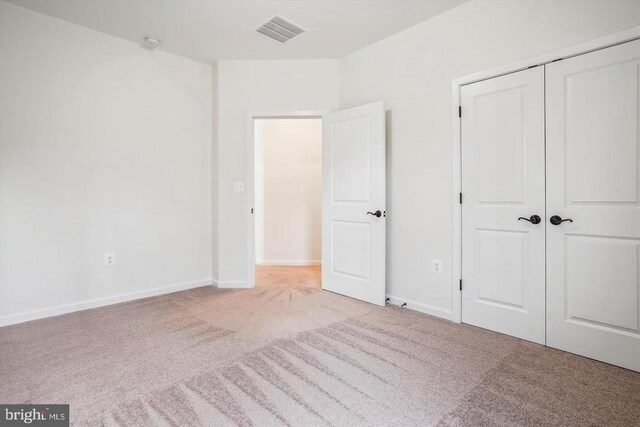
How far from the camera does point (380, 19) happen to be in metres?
2.89

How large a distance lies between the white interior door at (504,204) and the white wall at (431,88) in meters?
0.17

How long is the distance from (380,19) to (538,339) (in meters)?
2.91

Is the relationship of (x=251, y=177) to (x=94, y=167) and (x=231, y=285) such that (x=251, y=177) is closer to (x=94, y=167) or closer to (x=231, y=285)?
(x=231, y=285)

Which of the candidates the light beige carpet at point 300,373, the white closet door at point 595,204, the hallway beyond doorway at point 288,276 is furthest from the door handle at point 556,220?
the hallway beyond doorway at point 288,276

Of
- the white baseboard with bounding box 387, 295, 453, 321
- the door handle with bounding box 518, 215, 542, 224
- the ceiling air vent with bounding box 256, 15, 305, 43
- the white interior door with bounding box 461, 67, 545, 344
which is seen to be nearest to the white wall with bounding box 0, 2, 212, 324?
the ceiling air vent with bounding box 256, 15, 305, 43

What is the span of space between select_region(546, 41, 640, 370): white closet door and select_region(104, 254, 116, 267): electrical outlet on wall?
387 cm

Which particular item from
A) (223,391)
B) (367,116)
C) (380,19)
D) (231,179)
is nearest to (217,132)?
(231,179)

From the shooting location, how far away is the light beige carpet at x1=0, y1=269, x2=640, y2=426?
1544 mm

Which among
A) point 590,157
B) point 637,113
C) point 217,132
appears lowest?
point 590,157

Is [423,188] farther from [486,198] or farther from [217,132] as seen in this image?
[217,132]

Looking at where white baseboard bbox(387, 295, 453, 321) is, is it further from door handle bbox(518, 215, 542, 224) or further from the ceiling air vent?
the ceiling air vent

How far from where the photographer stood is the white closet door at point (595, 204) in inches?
76.5

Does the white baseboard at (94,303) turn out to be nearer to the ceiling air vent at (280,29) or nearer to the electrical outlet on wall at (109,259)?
the electrical outlet on wall at (109,259)

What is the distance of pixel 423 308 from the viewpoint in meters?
2.98
